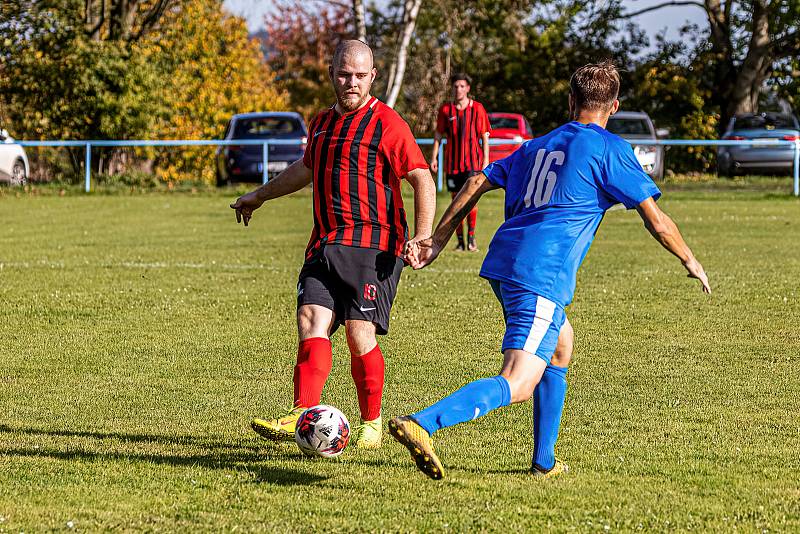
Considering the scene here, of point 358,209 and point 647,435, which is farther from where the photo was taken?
point 647,435

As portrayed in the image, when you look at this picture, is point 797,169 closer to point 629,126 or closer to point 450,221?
point 629,126

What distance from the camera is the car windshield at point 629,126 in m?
30.5

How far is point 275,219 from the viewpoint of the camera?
856 inches

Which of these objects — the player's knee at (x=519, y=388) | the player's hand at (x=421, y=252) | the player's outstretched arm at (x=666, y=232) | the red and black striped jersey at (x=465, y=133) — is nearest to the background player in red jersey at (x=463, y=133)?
the red and black striped jersey at (x=465, y=133)

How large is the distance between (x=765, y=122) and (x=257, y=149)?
496 inches

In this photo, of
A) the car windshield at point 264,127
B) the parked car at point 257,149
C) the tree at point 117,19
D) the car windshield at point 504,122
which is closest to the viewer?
the parked car at point 257,149

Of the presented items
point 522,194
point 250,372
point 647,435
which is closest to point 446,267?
point 250,372

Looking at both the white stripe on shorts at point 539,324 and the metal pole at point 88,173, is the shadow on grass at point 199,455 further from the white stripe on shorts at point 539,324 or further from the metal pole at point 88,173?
the metal pole at point 88,173

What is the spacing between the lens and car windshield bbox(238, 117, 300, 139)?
29141 mm

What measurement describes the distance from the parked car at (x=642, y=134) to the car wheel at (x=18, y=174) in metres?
13.6

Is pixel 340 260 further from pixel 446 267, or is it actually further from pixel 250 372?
pixel 446 267

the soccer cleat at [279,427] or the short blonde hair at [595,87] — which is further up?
the short blonde hair at [595,87]

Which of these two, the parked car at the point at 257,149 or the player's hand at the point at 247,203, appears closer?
the player's hand at the point at 247,203

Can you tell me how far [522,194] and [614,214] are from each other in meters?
18.3
